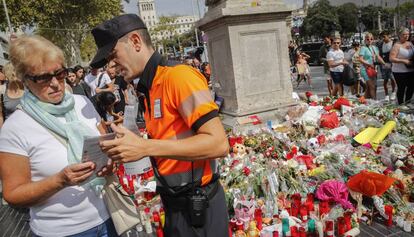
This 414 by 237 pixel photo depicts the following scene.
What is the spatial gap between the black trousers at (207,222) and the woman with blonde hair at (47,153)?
0.48 metres

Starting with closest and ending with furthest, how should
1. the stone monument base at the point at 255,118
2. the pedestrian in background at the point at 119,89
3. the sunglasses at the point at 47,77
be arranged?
the sunglasses at the point at 47,77 → the stone monument base at the point at 255,118 → the pedestrian in background at the point at 119,89

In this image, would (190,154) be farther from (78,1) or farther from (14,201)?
(78,1)

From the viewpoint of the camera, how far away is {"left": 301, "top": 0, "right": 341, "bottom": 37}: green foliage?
53381mm

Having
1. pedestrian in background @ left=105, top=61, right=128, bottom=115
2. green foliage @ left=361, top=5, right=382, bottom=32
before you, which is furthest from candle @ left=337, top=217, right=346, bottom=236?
green foliage @ left=361, top=5, right=382, bottom=32

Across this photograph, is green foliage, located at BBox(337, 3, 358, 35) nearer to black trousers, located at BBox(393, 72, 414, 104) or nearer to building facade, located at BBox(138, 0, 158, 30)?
black trousers, located at BBox(393, 72, 414, 104)

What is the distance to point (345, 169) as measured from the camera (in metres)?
3.75

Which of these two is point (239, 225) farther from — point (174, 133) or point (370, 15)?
point (370, 15)

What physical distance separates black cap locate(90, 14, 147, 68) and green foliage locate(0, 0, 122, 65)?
107 ft

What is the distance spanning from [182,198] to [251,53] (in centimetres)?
410

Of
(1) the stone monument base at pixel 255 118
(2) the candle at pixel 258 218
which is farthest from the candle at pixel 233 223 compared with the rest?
(1) the stone monument base at pixel 255 118

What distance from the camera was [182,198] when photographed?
1669mm

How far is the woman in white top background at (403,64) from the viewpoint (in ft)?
20.9

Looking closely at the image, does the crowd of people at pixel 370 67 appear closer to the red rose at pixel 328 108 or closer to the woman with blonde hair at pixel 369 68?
the woman with blonde hair at pixel 369 68

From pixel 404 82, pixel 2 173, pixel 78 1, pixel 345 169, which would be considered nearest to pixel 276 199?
pixel 345 169
